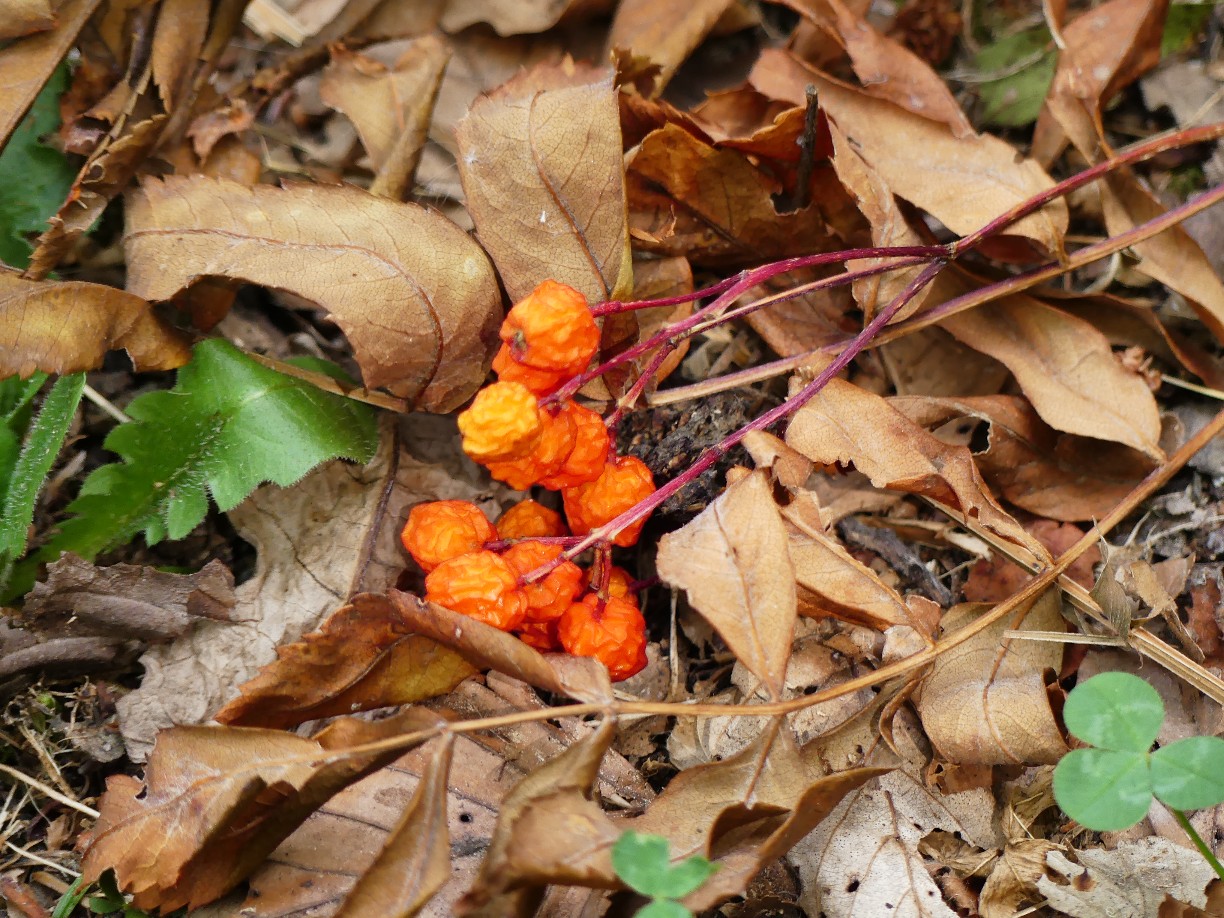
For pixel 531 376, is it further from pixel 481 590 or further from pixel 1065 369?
pixel 1065 369

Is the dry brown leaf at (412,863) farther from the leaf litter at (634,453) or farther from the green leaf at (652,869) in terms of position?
the green leaf at (652,869)

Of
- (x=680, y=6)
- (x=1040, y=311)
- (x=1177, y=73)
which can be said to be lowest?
(x=1040, y=311)

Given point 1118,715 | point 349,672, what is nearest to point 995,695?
point 1118,715

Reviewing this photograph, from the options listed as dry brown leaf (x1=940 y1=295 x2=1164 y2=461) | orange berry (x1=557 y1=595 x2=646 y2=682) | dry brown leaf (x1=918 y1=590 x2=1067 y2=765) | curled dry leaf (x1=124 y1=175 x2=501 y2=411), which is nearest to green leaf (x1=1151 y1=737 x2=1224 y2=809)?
dry brown leaf (x1=918 y1=590 x2=1067 y2=765)

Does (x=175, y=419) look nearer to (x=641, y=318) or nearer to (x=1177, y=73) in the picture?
(x=641, y=318)

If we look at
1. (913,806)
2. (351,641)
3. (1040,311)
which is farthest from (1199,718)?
(351,641)
